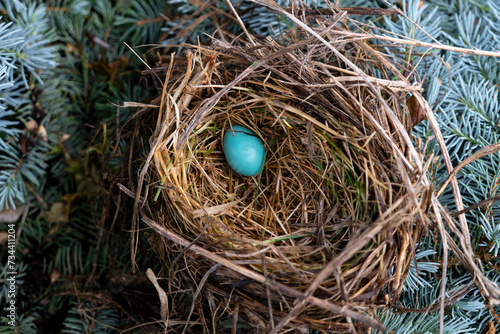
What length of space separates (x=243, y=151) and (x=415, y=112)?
1.32ft

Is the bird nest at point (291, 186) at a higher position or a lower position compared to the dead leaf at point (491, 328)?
higher

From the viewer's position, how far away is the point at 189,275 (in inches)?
31.1

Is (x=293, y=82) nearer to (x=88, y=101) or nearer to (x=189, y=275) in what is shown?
(x=189, y=275)

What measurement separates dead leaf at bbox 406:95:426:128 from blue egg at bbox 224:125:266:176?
0.36 metres

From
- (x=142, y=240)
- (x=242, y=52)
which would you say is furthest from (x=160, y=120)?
(x=142, y=240)

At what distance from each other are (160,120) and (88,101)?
40 centimetres

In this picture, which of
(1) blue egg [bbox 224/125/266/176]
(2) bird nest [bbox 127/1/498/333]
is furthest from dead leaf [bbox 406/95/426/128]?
(1) blue egg [bbox 224/125/266/176]

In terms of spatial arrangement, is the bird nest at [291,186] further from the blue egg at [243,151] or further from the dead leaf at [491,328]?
the dead leaf at [491,328]

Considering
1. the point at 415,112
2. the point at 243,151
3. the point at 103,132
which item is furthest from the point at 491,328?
the point at 103,132

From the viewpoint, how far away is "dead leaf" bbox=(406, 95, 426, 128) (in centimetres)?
84

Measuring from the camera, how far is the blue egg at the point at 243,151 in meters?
0.90

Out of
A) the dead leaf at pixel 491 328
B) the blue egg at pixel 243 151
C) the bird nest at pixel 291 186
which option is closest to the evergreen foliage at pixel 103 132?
the dead leaf at pixel 491 328

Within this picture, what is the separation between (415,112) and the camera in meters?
0.85

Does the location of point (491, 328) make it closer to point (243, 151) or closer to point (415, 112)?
point (415, 112)
